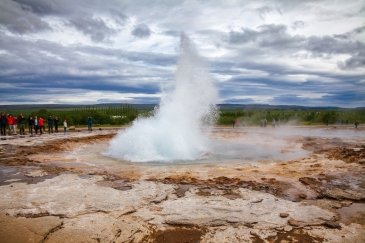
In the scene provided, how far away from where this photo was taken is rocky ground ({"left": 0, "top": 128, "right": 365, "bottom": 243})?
5.08 meters

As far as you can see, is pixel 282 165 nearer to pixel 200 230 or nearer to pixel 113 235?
pixel 200 230

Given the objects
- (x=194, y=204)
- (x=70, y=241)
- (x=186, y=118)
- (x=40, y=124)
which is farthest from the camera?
(x=40, y=124)

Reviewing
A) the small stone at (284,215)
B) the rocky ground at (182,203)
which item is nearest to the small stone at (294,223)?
the rocky ground at (182,203)

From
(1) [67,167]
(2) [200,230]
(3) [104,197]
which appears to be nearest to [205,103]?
(1) [67,167]

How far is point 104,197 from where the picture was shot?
263 inches

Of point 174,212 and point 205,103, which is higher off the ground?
point 205,103

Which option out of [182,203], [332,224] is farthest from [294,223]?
[182,203]

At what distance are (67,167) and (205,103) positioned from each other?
7997 mm

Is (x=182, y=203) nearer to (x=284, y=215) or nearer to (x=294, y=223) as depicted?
(x=284, y=215)

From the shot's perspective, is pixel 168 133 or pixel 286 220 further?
pixel 168 133

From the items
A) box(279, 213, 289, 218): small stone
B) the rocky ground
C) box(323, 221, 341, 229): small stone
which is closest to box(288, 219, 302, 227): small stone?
the rocky ground

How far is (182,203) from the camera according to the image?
635 cm

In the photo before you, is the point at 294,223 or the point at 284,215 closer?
the point at 294,223

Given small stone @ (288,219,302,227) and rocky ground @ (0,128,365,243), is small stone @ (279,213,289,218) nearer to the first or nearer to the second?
rocky ground @ (0,128,365,243)
